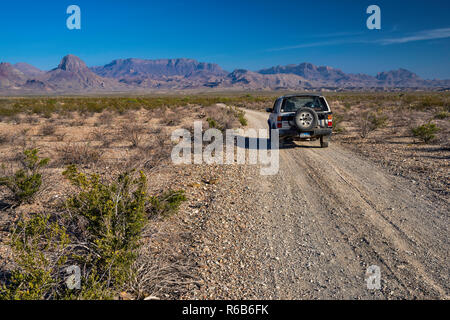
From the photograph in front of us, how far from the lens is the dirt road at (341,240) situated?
308cm

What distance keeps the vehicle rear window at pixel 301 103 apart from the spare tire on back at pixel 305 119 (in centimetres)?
84

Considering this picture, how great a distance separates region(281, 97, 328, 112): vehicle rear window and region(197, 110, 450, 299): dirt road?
4.07 meters

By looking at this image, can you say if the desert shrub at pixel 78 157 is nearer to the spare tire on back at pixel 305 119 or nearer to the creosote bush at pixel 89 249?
the creosote bush at pixel 89 249

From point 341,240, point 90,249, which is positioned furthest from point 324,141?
point 90,249

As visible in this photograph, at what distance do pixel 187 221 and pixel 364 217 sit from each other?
3117 millimetres

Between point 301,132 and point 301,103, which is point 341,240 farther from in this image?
point 301,103

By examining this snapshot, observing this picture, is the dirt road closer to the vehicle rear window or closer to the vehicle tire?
the vehicle tire

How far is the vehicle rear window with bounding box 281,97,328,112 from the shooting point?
10.1 metres

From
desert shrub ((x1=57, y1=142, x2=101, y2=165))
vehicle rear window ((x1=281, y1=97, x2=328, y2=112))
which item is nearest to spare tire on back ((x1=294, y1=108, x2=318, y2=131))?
vehicle rear window ((x1=281, y1=97, x2=328, y2=112))

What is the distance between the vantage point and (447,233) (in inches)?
161

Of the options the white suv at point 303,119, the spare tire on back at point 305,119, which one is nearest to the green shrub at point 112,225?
the spare tire on back at point 305,119
